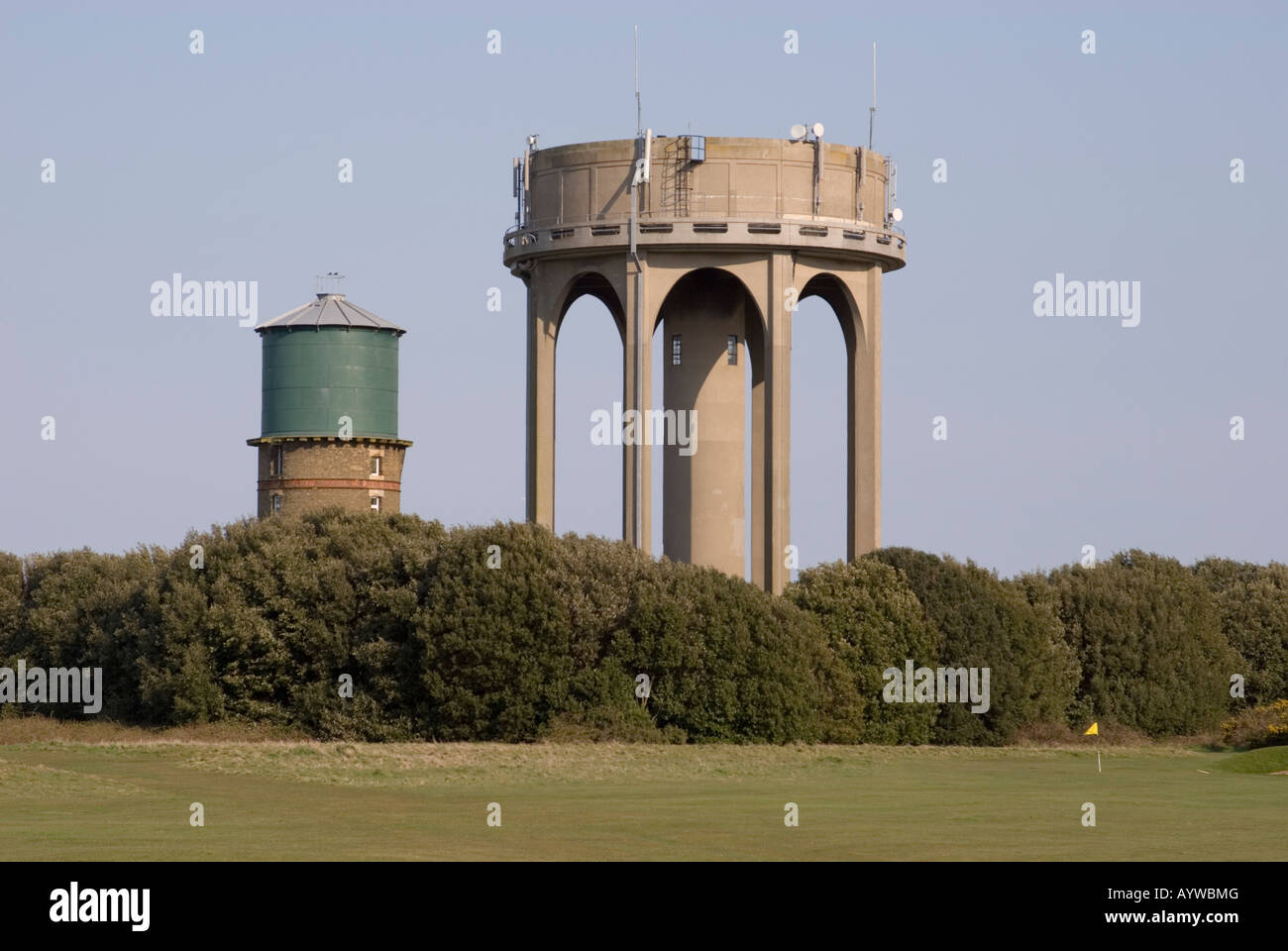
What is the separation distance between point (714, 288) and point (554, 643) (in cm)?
1651

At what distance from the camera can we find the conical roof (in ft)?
312

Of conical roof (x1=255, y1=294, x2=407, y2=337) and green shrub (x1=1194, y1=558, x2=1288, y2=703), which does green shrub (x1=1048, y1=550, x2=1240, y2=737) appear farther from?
conical roof (x1=255, y1=294, x2=407, y2=337)

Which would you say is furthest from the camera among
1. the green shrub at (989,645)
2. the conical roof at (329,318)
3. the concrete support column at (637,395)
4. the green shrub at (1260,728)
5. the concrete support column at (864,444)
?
the conical roof at (329,318)

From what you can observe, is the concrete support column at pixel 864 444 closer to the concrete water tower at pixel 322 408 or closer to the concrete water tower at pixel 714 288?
the concrete water tower at pixel 714 288

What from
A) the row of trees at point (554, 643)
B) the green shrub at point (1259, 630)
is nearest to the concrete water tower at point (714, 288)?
the row of trees at point (554, 643)

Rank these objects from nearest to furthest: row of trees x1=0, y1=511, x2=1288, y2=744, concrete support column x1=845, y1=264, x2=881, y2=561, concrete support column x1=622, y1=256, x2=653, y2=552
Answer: row of trees x1=0, y1=511, x2=1288, y2=744, concrete support column x1=622, y1=256, x2=653, y2=552, concrete support column x1=845, y1=264, x2=881, y2=561

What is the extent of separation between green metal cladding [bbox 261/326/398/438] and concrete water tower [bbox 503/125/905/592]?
2993cm

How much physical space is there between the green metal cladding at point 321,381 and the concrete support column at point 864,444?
36.6m

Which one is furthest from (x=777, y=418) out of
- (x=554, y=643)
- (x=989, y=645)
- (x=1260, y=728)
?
(x=1260, y=728)

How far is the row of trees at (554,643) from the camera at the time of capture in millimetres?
54750

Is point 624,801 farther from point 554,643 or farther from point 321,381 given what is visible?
point 321,381

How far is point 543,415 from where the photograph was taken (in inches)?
2539

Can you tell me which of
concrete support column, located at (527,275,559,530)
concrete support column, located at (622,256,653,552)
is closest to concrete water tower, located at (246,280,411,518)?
concrete support column, located at (527,275,559,530)

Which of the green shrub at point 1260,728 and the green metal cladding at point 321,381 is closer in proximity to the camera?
the green shrub at point 1260,728
